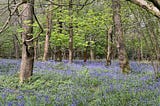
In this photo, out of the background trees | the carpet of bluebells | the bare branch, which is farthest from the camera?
the carpet of bluebells

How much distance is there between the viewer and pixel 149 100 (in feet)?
25.8

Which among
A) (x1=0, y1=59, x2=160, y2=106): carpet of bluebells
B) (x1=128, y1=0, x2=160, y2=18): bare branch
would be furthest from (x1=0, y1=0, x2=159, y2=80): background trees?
(x1=0, y1=59, x2=160, y2=106): carpet of bluebells

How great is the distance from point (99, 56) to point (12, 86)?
44162 mm

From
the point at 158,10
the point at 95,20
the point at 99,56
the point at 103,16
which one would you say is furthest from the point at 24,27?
the point at 99,56

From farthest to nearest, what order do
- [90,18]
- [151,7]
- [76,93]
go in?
[90,18], [76,93], [151,7]

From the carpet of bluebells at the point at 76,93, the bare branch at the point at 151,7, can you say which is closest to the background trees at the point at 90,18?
the bare branch at the point at 151,7

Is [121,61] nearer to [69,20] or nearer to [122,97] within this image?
[69,20]

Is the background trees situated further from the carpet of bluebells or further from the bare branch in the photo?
the carpet of bluebells

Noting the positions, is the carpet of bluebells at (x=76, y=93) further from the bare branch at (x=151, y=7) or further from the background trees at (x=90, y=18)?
the bare branch at (x=151, y=7)

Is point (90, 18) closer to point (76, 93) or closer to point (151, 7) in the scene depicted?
point (76, 93)

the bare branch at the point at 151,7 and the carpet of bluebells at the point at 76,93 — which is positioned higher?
the bare branch at the point at 151,7

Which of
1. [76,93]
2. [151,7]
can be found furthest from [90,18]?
[151,7]

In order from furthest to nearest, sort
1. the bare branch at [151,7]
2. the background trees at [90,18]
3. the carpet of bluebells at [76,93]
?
the carpet of bluebells at [76,93]
the background trees at [90,18]
the bare branch at [151,7]

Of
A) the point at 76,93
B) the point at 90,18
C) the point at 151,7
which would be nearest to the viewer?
the point at 151,7
